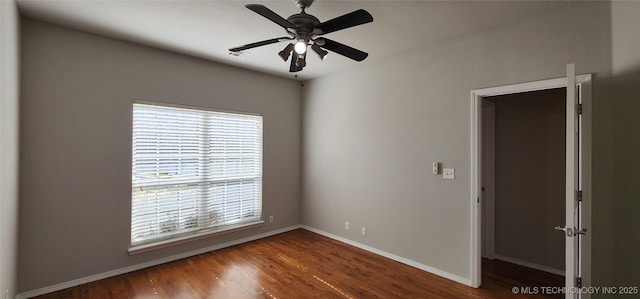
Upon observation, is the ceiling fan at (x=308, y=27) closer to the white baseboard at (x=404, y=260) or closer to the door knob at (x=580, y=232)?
the door knob at (x=580, y=232)

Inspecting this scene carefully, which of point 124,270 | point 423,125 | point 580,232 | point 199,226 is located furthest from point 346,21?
point 124,270

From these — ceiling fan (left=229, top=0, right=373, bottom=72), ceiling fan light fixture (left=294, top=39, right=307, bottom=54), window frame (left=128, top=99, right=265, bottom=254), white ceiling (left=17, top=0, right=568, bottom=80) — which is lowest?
window frame (left=128, top=99, right=265, bottom=254)

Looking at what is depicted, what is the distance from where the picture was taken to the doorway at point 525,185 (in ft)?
10.4

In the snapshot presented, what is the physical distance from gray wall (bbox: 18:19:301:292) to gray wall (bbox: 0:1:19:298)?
238mm

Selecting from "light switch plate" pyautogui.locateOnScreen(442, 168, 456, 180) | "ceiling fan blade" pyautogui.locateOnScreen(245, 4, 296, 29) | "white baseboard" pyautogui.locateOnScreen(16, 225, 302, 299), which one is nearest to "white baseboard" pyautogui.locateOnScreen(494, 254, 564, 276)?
"light switch plate" pyautogui.locateOnScreen(442, 168, 456, 180)

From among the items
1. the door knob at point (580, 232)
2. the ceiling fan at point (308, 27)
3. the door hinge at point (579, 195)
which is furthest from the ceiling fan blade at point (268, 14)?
the door knob at point (580, 232)

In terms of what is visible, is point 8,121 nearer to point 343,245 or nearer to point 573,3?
point 343,245

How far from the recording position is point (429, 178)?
3.25 metres

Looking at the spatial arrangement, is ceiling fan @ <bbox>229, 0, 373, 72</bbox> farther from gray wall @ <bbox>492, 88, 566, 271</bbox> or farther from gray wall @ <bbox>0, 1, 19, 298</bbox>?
gray wall @ <bbox>492, 88, 566, 271</bbox>

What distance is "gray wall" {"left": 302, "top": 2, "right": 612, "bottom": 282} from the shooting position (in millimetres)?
2398

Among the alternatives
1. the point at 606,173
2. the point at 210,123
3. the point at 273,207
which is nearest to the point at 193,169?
the point at 210,123

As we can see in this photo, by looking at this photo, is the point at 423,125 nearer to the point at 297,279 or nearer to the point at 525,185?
the point at 525,185

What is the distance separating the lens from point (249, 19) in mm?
2602

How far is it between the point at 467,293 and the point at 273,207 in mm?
2982
